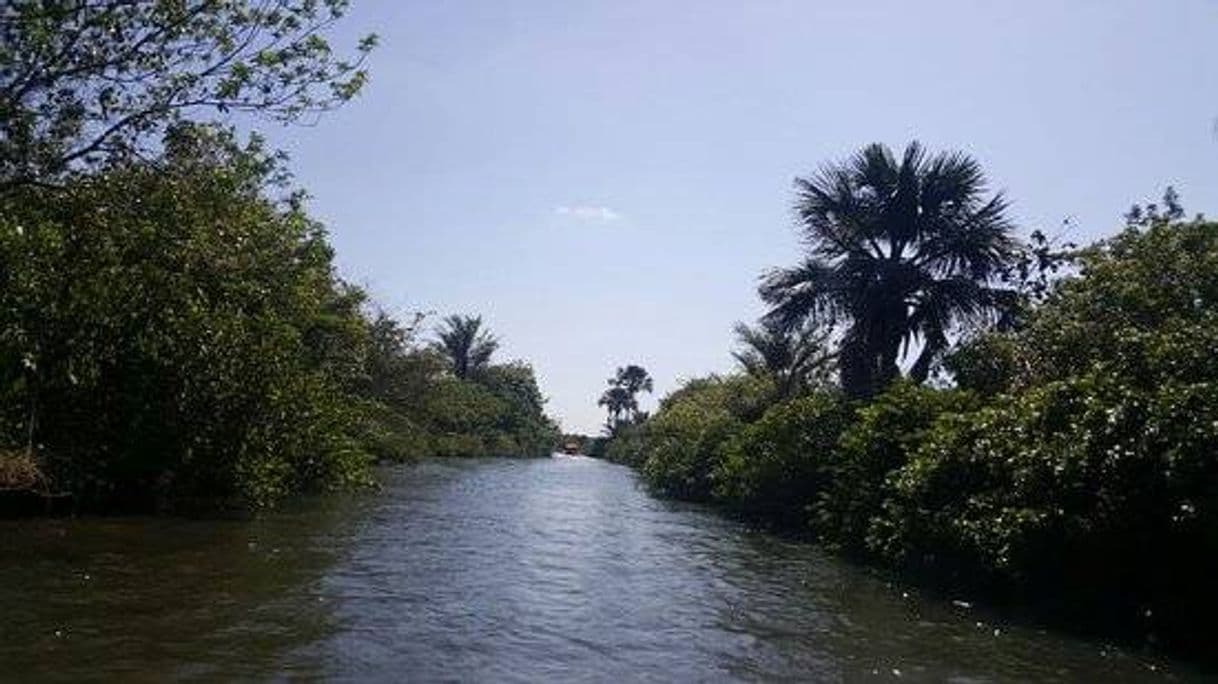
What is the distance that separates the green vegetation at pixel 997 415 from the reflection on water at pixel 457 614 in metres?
0.96

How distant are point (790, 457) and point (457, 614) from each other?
12029 mm

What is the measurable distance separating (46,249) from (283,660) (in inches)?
313

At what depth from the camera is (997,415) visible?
13195 millimetres

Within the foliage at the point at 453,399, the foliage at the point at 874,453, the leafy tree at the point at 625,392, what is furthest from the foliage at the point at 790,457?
the leafy tree at the point at 625,392

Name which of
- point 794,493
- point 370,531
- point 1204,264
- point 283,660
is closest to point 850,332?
point 794,493

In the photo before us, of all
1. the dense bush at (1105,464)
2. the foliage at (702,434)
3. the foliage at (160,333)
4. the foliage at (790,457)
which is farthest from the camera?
the foliage at (702,434)

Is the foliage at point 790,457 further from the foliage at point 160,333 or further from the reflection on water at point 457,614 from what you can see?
the foliage at point 160,333

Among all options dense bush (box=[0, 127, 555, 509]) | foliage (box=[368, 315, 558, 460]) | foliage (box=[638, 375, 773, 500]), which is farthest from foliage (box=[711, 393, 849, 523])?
foliage (box=[368, 315, 558, 460])

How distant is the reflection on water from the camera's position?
771cm

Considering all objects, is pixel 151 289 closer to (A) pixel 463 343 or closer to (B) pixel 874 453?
(B) pixel 874 453

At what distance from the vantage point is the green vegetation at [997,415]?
10.1 m

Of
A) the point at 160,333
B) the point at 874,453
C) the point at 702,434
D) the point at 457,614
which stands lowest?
the point at 457,614

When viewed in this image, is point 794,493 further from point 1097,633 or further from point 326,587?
point 326,587

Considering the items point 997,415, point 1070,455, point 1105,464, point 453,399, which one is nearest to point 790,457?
point 997,415
